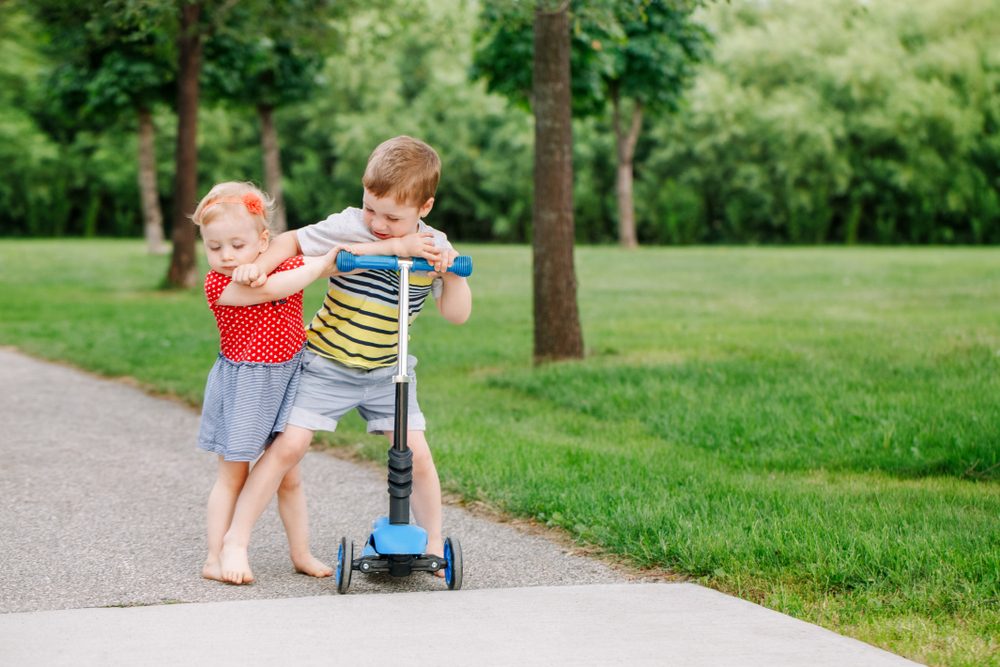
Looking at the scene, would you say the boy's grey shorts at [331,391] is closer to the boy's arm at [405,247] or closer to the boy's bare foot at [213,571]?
the boy's arm at [405,247]

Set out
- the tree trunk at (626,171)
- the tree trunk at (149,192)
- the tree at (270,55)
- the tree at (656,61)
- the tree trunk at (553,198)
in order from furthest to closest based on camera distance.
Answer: the tree trunk at (626,171), the tree trunk at (149,192), the tree at (656,61), the tree at (270,55), the tree trunk at (553,198)

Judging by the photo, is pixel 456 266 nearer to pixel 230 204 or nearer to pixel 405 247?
pixel 405 247

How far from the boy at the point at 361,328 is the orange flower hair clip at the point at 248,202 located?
0.12 metres

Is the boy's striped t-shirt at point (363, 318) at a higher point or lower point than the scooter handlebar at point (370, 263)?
lower

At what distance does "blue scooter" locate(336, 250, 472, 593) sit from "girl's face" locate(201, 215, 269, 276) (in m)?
0.43

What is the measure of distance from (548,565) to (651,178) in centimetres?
4339

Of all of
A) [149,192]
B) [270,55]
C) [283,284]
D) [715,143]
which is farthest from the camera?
[715,143]

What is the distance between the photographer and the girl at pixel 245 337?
418 centimetres

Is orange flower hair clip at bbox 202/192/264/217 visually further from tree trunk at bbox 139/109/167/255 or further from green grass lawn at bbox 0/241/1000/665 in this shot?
tree trunk at bbox 139/109/167/255

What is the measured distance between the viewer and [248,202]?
13.8ft

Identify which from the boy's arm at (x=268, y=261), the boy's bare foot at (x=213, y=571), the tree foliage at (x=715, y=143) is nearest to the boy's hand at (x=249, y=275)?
the boy's arm at (x=268, y=261)

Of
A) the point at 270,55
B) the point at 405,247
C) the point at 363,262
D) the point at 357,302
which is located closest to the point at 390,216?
the point at 405,247

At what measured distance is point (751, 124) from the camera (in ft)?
143

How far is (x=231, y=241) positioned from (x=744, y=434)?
3.79m
